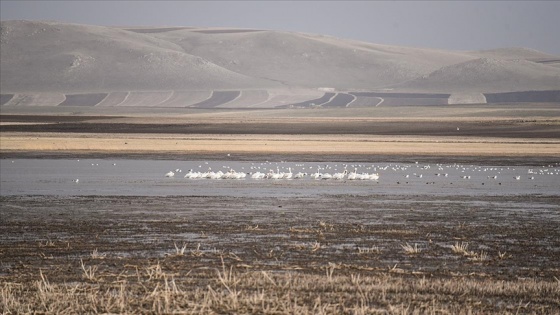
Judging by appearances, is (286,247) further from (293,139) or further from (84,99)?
(84,99)

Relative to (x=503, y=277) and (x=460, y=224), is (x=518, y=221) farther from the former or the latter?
(x=503, y=277)

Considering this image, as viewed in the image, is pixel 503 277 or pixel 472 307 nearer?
pixel 472 307

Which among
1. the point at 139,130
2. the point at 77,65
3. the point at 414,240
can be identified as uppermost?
the point at 414,240

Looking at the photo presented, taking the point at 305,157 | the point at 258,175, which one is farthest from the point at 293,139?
the point at 258,175

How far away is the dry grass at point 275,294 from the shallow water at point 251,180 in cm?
1423

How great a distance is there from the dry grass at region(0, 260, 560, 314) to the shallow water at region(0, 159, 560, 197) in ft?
46.7

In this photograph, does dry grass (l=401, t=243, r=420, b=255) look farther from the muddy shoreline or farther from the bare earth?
the muddy shoreline

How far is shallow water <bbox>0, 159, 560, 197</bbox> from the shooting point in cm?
2898

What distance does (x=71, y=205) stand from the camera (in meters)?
24.4

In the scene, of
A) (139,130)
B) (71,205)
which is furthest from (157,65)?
(71,205)

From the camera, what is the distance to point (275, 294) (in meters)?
12.7

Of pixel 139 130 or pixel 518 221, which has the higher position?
pixel 518 221

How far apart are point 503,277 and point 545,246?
3.50 meters

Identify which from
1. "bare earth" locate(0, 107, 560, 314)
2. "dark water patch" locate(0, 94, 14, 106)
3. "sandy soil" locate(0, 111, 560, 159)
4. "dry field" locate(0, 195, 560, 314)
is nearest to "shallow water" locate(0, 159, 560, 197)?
"bare earth" locate(0, 107, 560, 314)
